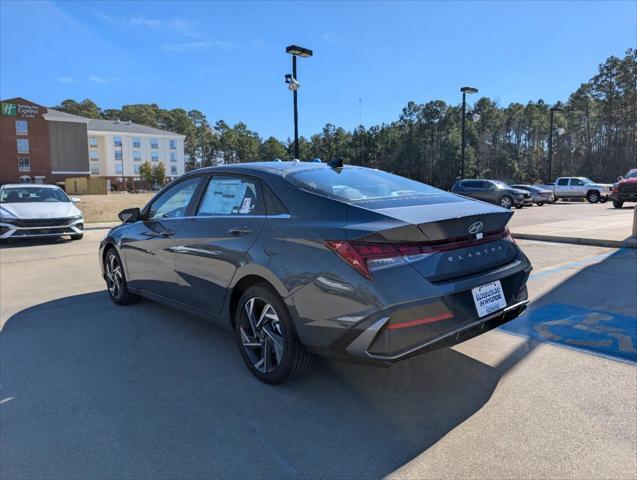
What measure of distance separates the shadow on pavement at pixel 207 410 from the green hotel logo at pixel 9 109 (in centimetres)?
7220

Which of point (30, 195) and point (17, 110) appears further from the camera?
point (17, 110)

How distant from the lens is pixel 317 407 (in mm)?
3053

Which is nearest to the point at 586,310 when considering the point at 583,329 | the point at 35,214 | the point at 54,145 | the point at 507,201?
the point at 583,329

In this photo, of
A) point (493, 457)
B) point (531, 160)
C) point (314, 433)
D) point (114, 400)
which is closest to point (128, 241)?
point (114, 400)

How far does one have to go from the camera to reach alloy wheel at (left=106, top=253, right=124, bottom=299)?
5.48 m

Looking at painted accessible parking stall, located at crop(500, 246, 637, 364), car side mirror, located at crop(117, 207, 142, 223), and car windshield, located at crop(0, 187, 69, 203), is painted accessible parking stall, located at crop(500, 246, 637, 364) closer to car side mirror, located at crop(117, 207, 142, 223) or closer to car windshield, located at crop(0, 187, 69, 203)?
car side mirror, located at crop(117, 207, 142, 223)

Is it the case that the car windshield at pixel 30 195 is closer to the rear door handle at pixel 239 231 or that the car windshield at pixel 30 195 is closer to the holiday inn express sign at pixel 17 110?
the rear door handle at pixel 239 231

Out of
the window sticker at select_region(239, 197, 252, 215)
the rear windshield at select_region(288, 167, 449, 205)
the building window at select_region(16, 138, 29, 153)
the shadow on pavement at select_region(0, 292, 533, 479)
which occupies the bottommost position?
the shadow on pavement at select_region(0, 292, 533, 479)

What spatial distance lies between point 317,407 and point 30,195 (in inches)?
476

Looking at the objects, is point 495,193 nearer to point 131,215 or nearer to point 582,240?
point 582,240

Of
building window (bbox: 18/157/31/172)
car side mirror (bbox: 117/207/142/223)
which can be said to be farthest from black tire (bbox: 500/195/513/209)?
building window (bbox: 18/157/31/172)

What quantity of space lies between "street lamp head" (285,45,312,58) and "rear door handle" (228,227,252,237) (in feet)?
42.7

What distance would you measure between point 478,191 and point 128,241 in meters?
23.0

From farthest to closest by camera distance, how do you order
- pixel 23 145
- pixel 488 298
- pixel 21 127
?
1. pixel 23 145
2. pixel 21 127
3. pixel 488 298
